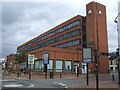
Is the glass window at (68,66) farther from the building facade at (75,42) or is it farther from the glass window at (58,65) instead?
the glass window at (58,65)

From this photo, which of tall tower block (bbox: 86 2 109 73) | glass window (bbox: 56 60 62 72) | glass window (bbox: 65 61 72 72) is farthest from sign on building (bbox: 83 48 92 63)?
tall tower block (bbox: 86 2 109 73)

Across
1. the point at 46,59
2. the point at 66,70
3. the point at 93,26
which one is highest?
the point at 93,26

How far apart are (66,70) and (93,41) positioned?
14.1m

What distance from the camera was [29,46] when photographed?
94500 millimetres

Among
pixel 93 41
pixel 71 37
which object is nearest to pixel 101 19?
pixel 93 41

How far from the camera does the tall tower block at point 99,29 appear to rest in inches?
2017

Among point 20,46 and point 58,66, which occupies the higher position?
point 20,46

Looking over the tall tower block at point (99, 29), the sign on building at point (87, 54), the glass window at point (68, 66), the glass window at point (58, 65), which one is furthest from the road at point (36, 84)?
the tall tower block at point (99, 29)

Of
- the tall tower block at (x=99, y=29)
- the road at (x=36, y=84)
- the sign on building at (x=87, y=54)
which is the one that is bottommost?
the road at (x=36, y=84)

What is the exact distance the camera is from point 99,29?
171ft

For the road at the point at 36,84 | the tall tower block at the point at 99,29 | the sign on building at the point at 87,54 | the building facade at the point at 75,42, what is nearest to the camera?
the road at the point at 36,84

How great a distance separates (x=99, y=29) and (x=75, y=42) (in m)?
9.48

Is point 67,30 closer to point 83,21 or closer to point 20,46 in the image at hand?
point 83,21

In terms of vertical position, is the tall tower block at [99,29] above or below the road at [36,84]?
above
